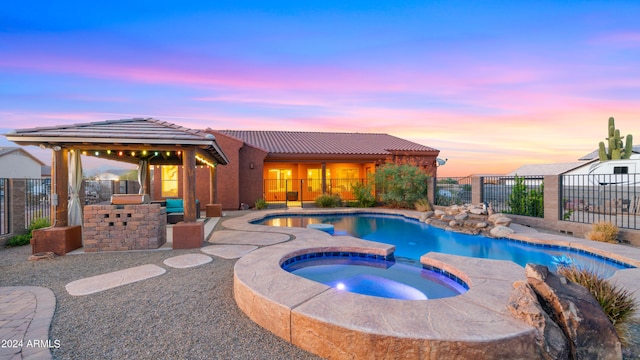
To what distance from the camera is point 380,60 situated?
12.0 meters

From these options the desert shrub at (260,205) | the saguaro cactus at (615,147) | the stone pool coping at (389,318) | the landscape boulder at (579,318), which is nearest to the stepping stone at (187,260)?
the stone pool coping at (389,318)

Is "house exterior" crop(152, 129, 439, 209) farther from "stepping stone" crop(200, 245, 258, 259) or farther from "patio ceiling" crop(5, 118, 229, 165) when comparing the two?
"stepping stone" crop(200, 245, 258, 259)

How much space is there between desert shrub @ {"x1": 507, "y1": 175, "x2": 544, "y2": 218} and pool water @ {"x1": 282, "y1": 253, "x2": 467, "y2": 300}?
7746 millimetres

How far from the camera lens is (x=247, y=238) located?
26.1 feet

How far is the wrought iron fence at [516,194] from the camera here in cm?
1062

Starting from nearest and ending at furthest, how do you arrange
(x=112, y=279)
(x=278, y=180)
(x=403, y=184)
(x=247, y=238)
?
(x=112, y=279) → (x=247, y=238) → (x=403, y=184) → (x=278, y=180)

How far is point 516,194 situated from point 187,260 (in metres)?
12.0

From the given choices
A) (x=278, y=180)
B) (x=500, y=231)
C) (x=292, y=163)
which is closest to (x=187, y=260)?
(x=500, y=231)

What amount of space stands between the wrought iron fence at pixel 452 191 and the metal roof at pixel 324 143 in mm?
4450

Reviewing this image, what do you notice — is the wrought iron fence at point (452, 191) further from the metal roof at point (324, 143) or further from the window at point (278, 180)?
the window at point (278, 180)

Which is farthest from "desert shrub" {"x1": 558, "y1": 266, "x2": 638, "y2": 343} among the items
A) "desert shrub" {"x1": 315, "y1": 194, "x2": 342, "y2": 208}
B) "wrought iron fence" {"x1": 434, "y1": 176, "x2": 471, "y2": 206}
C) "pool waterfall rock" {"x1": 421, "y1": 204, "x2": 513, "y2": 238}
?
"desert shrub" {"x1": 315, "y1": 194, "x2": 342, "y2": 208}

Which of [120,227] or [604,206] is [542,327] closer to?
[120,227]

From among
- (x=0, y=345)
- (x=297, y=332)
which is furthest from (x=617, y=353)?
(x=0, y=345)

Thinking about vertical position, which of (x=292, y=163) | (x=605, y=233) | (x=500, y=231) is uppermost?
(x=292, y=163)
